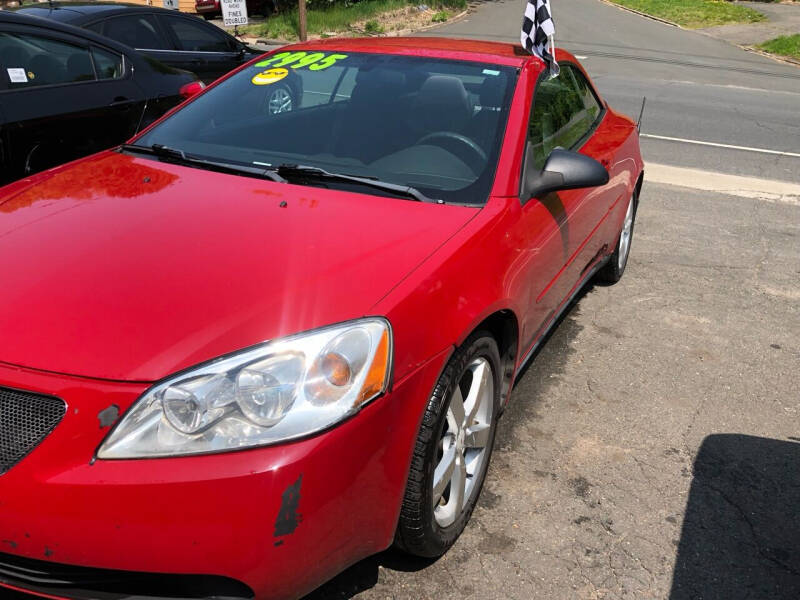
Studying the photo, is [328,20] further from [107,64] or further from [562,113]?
[562,113]

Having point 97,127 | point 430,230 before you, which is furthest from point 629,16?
point 430,230

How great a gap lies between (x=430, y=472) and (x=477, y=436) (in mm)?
476

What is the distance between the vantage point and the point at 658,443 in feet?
11.2

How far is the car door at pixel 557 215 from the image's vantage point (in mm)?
3130

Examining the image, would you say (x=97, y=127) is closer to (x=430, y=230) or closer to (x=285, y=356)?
(x=430, y=230)

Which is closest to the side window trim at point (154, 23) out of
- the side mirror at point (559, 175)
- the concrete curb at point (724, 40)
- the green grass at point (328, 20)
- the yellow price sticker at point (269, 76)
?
the yellow price sticker at point (269, 76)

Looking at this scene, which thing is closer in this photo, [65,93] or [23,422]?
[23,422]

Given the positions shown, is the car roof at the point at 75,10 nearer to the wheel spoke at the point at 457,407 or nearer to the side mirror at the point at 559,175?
the side mirror at the point at 559,175

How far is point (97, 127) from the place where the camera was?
17.1 ft

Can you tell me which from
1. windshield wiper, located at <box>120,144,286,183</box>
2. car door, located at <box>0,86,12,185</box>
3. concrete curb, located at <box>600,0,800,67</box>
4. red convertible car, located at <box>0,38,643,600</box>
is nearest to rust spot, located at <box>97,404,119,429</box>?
red convertible car, located at <box>0,38,643,600</box>

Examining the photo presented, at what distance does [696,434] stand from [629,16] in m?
31.0

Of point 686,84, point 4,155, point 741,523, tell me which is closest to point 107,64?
point 4,155

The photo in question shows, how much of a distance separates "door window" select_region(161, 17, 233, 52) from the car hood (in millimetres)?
6500

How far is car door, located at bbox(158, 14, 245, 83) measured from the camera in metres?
9.02
